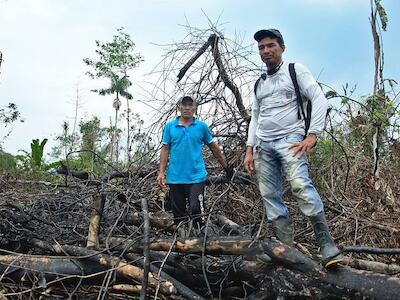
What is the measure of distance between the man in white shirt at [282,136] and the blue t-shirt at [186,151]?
842 mm

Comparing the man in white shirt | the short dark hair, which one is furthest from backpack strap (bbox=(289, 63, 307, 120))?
the short dark hair

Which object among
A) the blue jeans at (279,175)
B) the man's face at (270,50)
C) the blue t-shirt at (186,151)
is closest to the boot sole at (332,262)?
the blue jeans at (279,175)

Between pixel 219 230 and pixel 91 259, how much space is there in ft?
4.38

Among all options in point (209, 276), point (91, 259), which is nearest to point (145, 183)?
point (91, 259)

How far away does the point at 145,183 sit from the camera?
5.92 m

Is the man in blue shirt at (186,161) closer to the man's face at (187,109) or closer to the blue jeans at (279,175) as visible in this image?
the man's face at (187,109)

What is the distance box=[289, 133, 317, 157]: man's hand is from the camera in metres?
3.34

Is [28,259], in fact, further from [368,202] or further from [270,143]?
[368,202]

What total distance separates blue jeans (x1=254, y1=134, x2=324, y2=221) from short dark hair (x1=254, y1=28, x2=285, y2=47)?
72 centimetres

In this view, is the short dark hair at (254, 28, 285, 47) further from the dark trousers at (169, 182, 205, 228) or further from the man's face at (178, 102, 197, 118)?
the dark trousers at (169, 182, 205, 228)

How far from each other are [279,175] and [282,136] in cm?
32

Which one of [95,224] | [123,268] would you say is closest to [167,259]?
[123,268]

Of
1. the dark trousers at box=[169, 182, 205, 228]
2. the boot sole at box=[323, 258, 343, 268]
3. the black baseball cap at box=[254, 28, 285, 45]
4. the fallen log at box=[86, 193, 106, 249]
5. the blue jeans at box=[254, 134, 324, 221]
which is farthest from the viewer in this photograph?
the dark trousers at box=[169, 182, 205, 228]

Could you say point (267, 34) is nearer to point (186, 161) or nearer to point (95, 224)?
point (186, 161)
